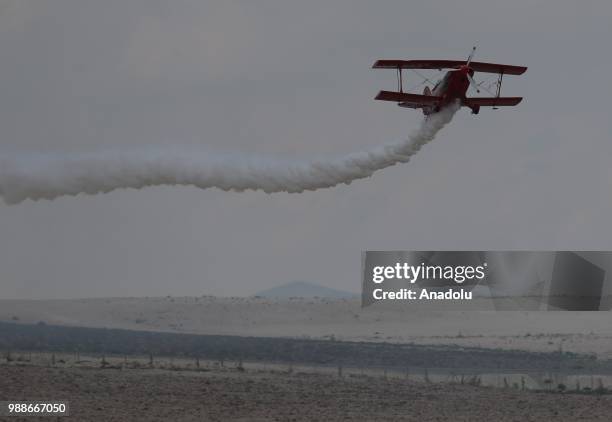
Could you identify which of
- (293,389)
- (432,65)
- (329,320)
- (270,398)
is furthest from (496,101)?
(329,320)

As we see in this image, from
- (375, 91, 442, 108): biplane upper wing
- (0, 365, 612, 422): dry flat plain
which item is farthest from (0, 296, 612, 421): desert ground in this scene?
(375, 91, 442, 108): biplane upper wing

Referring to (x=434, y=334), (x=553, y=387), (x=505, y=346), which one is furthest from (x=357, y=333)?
(x=553, y=387)

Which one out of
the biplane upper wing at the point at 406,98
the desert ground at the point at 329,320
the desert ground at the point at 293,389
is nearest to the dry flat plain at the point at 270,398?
the desert ground at the point at 293,389

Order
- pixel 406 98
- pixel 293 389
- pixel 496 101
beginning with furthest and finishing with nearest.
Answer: pixel 496 101, pixel 406 98, pixel 293 389

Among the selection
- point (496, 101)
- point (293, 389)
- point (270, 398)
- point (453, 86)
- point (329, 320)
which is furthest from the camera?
point (329, 320)

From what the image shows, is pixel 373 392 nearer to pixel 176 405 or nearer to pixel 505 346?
pixel 176 405

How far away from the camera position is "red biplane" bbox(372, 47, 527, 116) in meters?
75.9

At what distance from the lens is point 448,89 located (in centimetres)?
A: 7606

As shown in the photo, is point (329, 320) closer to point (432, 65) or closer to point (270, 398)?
point (432, 65)

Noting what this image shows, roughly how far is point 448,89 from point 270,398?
17084 mm

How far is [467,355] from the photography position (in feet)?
316

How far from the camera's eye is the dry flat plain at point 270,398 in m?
64.6

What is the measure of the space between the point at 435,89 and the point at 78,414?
82.1 ft

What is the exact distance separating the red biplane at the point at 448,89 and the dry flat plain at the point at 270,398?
512 inches
